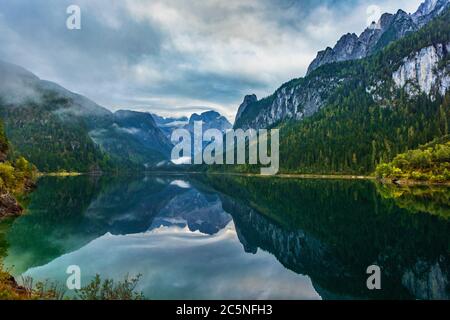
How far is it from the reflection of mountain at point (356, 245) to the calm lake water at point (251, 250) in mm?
91

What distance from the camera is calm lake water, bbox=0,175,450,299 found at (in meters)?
24.6

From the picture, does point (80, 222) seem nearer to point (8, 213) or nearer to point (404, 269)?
point (8, 213)

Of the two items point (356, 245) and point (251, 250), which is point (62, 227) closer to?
point (251, 250)

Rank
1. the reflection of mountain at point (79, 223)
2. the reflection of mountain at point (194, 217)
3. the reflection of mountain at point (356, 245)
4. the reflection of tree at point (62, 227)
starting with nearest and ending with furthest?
1. the reflection of mountain at point (356, 245)
2. the reflection of tree at point (62, 227)
3. the reflection of mountain at point (79, 223)
4. the reflection of mountain at point (194, 217)

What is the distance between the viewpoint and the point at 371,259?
1224 inches

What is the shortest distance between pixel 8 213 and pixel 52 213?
22.3 feet

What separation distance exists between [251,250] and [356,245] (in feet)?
36.7

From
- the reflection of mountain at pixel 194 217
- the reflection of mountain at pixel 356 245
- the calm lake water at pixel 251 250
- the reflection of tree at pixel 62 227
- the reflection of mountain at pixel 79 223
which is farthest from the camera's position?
the reflection of mountain at pixel 194 217

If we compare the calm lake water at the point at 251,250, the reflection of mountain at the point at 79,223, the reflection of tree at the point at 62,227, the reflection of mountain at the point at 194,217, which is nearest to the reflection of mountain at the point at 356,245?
the calm lake water at the point at 251,250

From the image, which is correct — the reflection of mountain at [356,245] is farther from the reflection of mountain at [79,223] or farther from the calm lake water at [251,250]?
the reflection of mountain at [79,223]

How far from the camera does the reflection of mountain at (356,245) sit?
2488 cm

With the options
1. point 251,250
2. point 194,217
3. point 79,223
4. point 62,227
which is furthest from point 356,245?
point 79,223

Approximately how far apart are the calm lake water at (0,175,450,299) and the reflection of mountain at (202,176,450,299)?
0.30 feet
